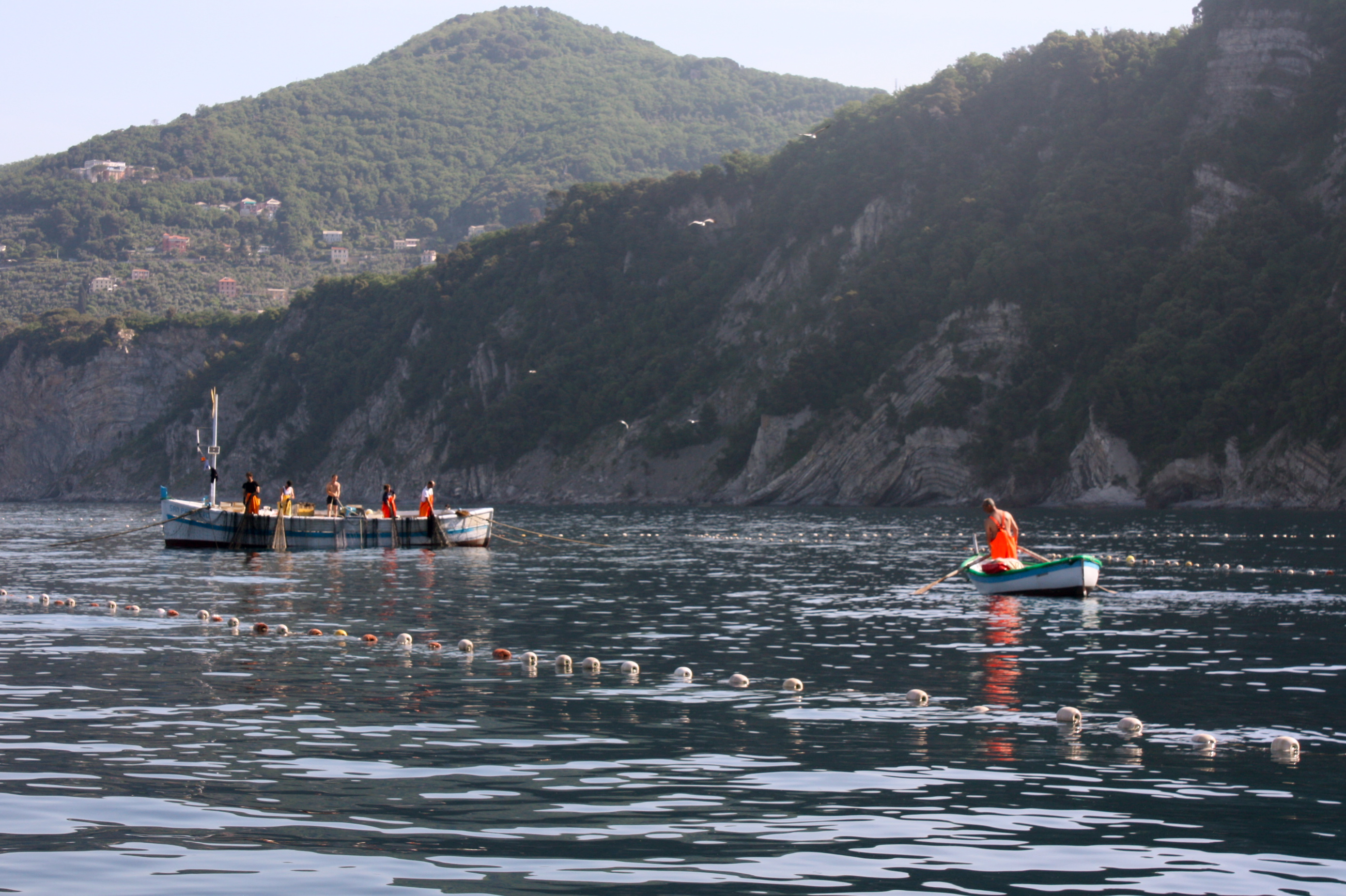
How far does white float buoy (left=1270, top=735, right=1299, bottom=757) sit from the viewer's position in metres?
14.0

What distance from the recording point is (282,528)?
171 ft

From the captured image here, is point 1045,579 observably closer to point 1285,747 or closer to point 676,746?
point 1285,747

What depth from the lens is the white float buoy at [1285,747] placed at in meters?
14.0

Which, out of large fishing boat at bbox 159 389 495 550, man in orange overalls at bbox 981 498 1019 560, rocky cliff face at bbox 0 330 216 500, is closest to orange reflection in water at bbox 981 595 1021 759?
man in orange overalls at bbox 981 498 1019 560

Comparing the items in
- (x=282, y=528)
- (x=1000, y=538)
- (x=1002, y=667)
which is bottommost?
(x=1002, y=667)

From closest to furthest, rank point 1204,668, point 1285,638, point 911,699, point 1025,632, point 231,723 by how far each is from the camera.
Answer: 1. point 231,723
2. point 911,699
3. point 1204,668
4. point 1285,638
5. point 1025,632

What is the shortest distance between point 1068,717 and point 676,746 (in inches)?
186

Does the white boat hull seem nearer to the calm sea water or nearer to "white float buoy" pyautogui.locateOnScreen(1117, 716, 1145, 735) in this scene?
the calm sea water

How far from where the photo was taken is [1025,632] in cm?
2592

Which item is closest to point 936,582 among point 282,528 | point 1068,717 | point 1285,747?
point 1068,717

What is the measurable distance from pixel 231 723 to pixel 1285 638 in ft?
58.7

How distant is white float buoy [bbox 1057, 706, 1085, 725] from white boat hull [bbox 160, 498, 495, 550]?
40901 mm

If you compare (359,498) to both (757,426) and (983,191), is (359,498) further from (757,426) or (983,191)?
(983,191)

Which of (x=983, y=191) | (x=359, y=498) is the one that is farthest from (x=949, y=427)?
(x=359, y=498)
